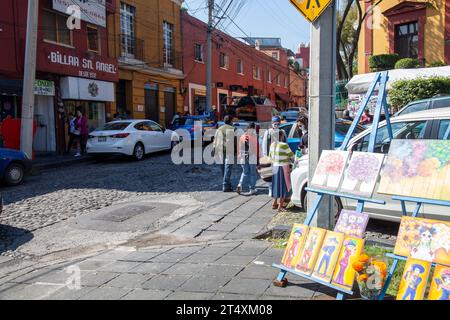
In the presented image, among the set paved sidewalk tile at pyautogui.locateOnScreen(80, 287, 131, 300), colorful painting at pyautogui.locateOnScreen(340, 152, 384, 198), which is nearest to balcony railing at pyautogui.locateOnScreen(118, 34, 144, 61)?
paved sidewalk tile at pyautogui.locateOnScreen(80, 287, 131, 300)

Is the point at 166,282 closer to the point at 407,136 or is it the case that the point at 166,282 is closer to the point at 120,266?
the point at 120,266

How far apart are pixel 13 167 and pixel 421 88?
40.9 ft

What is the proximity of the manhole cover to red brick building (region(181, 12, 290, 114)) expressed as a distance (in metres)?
19.1

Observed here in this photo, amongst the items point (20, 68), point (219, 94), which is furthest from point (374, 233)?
point (219, 94)

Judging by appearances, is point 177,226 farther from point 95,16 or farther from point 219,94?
point 219,94

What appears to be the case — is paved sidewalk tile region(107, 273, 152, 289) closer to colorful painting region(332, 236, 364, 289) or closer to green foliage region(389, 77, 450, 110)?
colorful painting region(332, 236, 364, 289)

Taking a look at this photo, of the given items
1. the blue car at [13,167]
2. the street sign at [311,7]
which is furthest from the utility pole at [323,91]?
the blue car at [13,167]

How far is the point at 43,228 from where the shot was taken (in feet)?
23.7

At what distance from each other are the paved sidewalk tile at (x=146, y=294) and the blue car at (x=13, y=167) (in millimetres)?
7915

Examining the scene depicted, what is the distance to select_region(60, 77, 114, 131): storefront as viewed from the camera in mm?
17750

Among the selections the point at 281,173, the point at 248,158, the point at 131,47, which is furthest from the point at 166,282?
the point at 131,47

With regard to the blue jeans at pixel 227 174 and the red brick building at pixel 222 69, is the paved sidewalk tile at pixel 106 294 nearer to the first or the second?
the blue jeans at pixel 227 174

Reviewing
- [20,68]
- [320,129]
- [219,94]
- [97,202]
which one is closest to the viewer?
[320,129]
